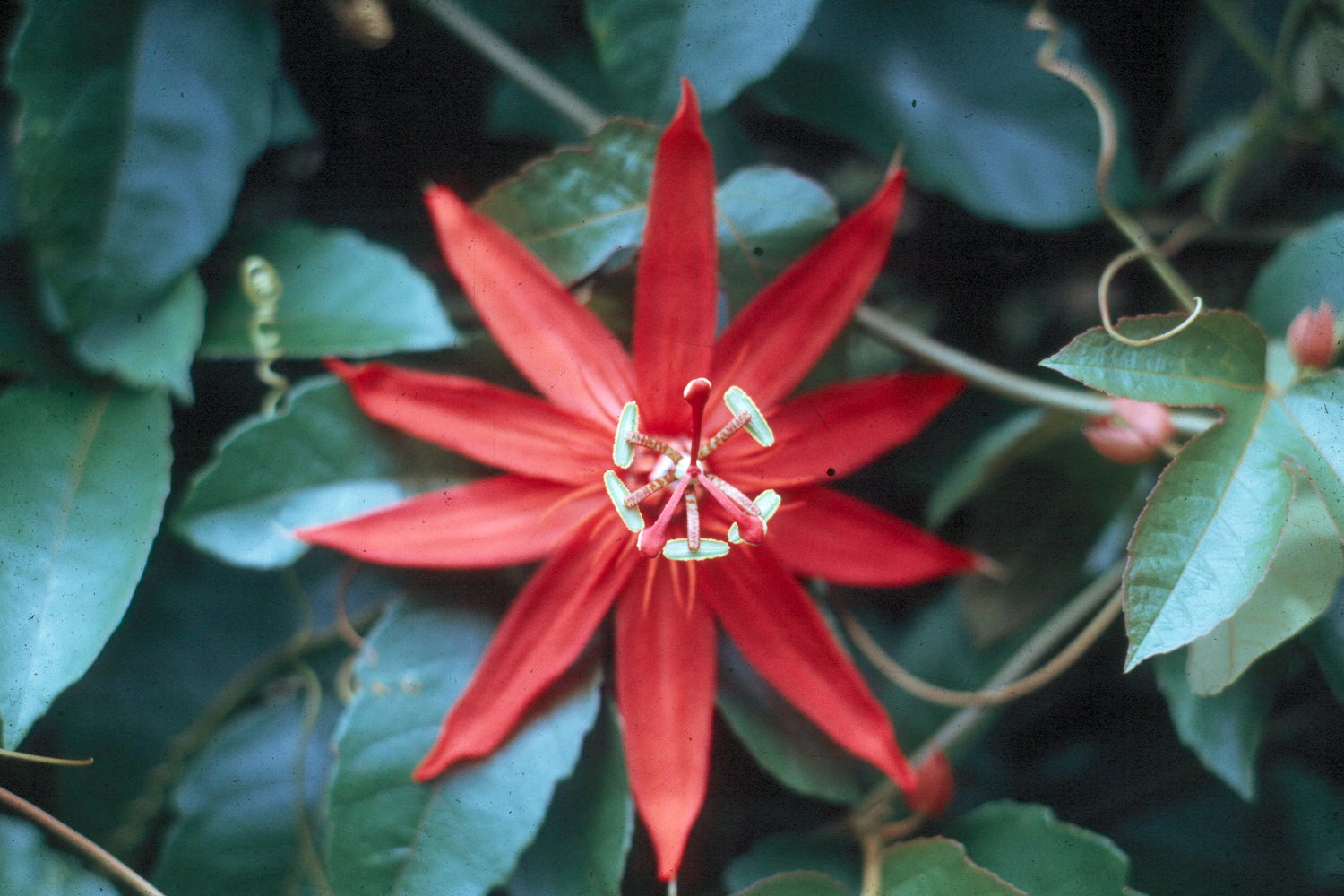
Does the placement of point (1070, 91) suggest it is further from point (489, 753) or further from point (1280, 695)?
point (489, 753)

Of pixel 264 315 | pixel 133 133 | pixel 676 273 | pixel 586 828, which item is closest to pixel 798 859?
pixel 586 828

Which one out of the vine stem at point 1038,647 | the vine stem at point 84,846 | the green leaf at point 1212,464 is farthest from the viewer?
the vine stem at point 1038,647

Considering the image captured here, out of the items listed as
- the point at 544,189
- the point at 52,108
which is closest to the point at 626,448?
the point at 544,189

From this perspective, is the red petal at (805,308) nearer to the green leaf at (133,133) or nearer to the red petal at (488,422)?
the red petal at (488,422)

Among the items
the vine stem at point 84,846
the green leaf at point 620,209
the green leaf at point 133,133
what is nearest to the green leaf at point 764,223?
the green leaf at point 620,209

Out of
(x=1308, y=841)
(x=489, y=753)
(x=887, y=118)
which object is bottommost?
(x=1308, y=841)

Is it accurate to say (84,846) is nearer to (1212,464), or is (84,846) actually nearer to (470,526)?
(470,526)

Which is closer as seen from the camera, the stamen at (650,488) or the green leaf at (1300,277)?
the stamen at (650,488)
